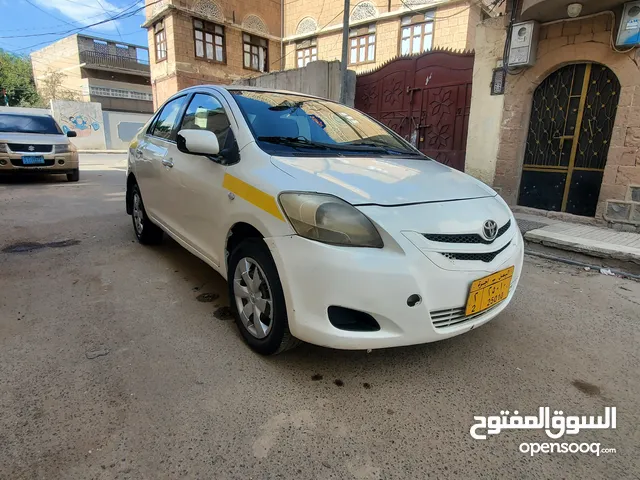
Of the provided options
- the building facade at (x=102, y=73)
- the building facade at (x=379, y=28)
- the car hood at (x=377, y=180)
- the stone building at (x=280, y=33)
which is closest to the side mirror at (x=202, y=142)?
the car hood at (x=377, y=180)

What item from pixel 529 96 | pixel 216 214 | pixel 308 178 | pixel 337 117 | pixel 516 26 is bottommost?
pixel 216 214

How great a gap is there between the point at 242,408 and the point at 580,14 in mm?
6275

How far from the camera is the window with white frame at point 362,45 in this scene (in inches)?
673

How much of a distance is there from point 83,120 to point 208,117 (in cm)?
2612

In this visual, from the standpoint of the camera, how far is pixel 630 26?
476 cm

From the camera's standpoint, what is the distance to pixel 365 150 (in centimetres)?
274

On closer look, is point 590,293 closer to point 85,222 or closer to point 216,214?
point 216,214

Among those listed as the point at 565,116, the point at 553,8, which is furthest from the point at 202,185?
the point at 565,116

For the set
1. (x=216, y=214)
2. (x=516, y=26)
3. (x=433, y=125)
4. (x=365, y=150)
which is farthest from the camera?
(x=433, y=125)

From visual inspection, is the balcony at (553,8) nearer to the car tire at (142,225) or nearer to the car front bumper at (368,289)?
the car front bumper at (368,289)

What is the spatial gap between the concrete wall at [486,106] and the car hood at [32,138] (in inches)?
336

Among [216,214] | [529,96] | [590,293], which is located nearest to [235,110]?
[216,214]

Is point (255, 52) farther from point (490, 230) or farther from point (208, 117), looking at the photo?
point (490, 230)

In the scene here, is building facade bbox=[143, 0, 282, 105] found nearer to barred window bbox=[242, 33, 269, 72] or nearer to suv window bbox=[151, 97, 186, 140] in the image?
barred window bbox=[242, 33, 269, 72]
